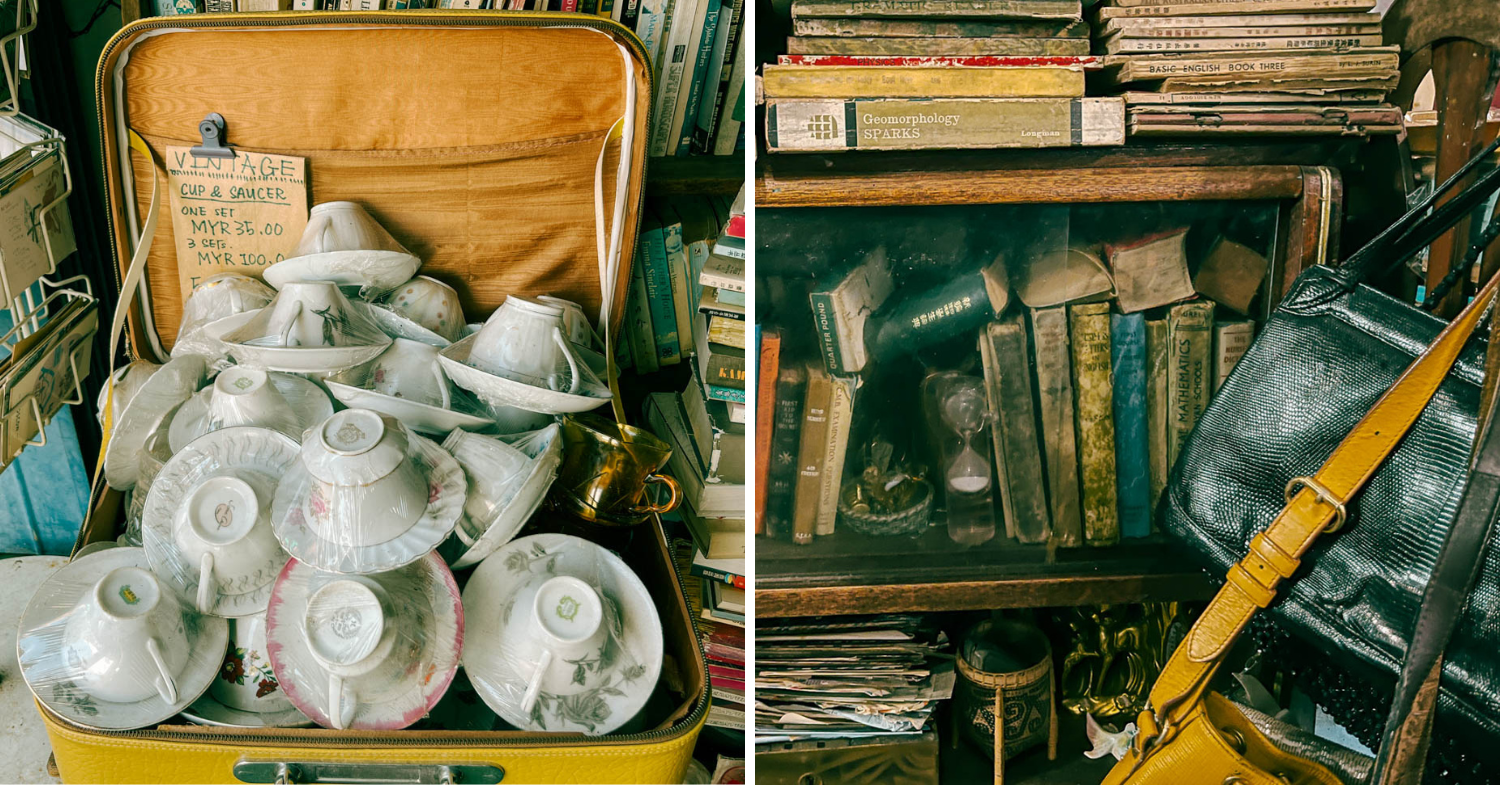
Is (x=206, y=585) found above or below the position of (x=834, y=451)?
above

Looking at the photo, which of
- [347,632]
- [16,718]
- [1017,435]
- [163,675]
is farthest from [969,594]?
[16,718]

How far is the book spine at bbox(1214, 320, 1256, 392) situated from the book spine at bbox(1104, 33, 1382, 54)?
1.13 feet

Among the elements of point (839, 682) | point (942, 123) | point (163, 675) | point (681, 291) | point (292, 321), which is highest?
point (942, 123)

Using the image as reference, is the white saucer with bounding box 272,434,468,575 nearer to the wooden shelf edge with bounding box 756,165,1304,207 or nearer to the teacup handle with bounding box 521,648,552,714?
the teacup handle with bounding box 521,648,552,714

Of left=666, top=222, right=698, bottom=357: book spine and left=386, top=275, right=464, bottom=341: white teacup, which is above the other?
left=386, top=275, right=464, bottom=341: white teacup

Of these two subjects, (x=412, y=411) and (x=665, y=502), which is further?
(x=665, y=502)

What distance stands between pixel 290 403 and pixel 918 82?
772 mm

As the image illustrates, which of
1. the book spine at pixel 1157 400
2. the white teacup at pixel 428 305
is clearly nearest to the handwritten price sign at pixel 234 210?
the white teacup at pixel 428 305

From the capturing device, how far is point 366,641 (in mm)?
699

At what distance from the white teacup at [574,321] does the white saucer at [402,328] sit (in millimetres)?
137

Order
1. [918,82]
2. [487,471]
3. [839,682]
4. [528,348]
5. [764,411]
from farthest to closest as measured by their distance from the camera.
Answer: [839,682] < [764,411] < [918,82] < [528,348] < [487,471]

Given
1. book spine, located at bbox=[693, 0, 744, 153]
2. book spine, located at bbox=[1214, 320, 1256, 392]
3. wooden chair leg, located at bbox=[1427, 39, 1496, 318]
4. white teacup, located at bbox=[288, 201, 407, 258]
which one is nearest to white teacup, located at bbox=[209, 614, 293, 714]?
white teacup, located at bbox=[288, 201, 407, 258]

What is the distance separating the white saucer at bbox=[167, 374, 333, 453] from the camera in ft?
2.86

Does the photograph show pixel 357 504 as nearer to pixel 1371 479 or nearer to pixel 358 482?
pixel 358 482
